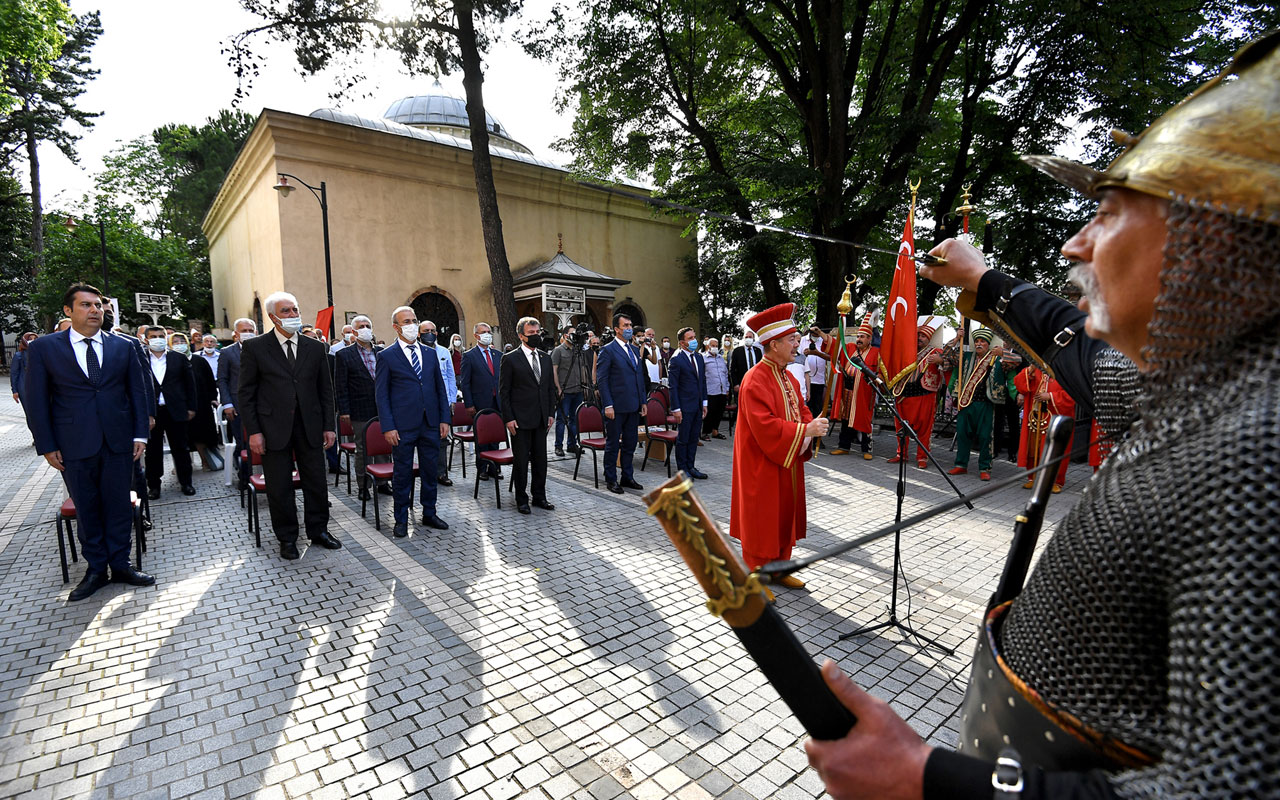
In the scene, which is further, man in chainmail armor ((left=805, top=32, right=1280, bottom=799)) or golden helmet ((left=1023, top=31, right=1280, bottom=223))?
golden helmet ((left=1023, top=31, right=1280, bottom=223))

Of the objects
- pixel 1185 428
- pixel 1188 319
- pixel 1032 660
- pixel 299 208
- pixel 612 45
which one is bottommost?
pixel 1032 660

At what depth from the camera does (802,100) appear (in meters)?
14.2

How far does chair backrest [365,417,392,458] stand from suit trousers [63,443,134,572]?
88.1 inches

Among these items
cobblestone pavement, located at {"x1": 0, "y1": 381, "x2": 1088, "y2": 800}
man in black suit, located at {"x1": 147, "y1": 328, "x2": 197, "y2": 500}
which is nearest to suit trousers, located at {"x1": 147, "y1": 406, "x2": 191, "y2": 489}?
man in black suit, located at {"x1": 147, "y1": 328, "x2": 197, "y2": 500}

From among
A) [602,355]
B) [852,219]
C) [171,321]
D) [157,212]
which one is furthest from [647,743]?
Result: [157,212]

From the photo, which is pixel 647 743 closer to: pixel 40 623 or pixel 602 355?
pixel 40 623

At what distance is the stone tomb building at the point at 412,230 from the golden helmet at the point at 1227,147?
1410 centimetres

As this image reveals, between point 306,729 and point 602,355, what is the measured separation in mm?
5951

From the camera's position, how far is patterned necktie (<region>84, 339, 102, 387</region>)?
15.8 ft

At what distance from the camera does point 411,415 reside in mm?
6555

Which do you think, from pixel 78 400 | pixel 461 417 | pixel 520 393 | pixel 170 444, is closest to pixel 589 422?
pixel 520 393

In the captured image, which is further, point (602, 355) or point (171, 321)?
point (171, 321)

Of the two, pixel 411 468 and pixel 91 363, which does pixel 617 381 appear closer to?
pixel 411 468

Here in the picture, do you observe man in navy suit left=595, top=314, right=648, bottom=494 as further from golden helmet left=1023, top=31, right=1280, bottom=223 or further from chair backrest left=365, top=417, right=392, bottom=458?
golden helmet left=1023, top=31, right=1280, bottom=223
